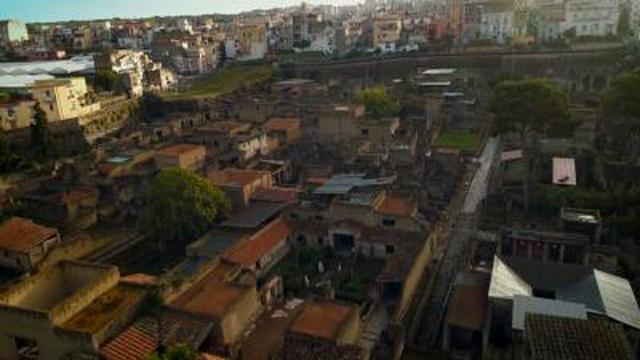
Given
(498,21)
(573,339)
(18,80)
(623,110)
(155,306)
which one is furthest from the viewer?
(498,21)

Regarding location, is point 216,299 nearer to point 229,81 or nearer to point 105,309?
point 105,309

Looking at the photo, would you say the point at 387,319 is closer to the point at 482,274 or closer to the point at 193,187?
the point at 482,274

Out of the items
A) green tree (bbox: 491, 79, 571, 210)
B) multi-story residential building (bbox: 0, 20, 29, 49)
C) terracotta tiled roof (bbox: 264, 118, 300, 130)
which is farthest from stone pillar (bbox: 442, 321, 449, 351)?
multi-story residential building (bbox: 0, 20, 29, 49)

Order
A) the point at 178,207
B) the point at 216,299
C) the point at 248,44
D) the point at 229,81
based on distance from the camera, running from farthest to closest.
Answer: the point at 248,44 < the point at 229,81 < the point at 178,207 < the point at 216,299

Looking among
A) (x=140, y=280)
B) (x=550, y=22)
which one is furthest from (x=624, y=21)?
(x=140, y=280)

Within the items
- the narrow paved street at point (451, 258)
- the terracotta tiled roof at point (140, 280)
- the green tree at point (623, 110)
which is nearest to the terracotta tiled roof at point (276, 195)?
the narrow paved street at point (451, 258)

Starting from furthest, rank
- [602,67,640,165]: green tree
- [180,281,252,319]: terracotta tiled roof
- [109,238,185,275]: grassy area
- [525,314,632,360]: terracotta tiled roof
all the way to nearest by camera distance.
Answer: [602,67,640,165]: green tree, [109,238,185,275]: grassy area, [180,281,252,319]: terracotta tiled roof, [525,314,632,360]: terracotta tiled roof

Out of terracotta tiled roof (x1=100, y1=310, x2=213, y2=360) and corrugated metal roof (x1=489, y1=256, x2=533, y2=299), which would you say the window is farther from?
terracotta tiled roof (x1=100, y1=310, x2=213, y2=360)

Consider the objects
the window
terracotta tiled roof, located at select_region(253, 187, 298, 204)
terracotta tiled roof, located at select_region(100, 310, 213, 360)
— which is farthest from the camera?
terracotta tiled roof, located at select_region(253, 187, 298, 204)
